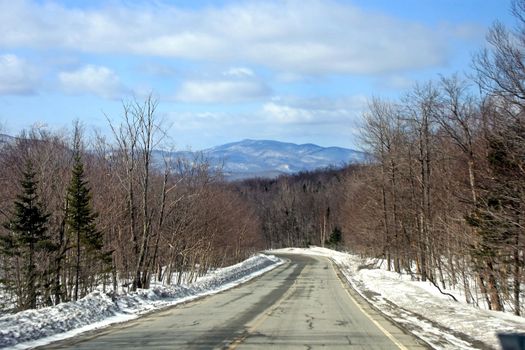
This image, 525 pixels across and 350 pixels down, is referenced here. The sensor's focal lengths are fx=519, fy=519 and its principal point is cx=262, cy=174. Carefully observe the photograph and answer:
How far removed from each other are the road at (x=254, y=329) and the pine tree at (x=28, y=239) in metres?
10.4

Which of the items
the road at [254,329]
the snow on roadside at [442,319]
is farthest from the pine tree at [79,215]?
the snow on roadside at [442,319]

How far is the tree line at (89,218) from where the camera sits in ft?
86.8

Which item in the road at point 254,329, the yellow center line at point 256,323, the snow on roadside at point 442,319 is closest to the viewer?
the road at point 254,329

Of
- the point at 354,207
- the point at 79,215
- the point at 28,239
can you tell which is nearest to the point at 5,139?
the point at 79,215

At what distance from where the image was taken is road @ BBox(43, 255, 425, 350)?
11000 mm

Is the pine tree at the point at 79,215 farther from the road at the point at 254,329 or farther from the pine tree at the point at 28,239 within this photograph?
the road at the point at 254,329

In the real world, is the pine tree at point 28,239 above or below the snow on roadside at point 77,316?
above

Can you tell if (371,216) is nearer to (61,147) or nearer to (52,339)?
(61,147)

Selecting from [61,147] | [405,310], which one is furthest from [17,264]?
[405,310]

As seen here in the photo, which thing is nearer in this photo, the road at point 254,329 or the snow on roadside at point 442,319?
the road at point 254,329

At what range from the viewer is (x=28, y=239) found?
84.9 feet

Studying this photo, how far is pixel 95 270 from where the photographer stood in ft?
113

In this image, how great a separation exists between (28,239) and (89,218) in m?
3.33

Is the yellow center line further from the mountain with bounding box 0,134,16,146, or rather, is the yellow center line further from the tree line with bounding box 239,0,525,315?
the mountain with bounding box 0,134,16,146
